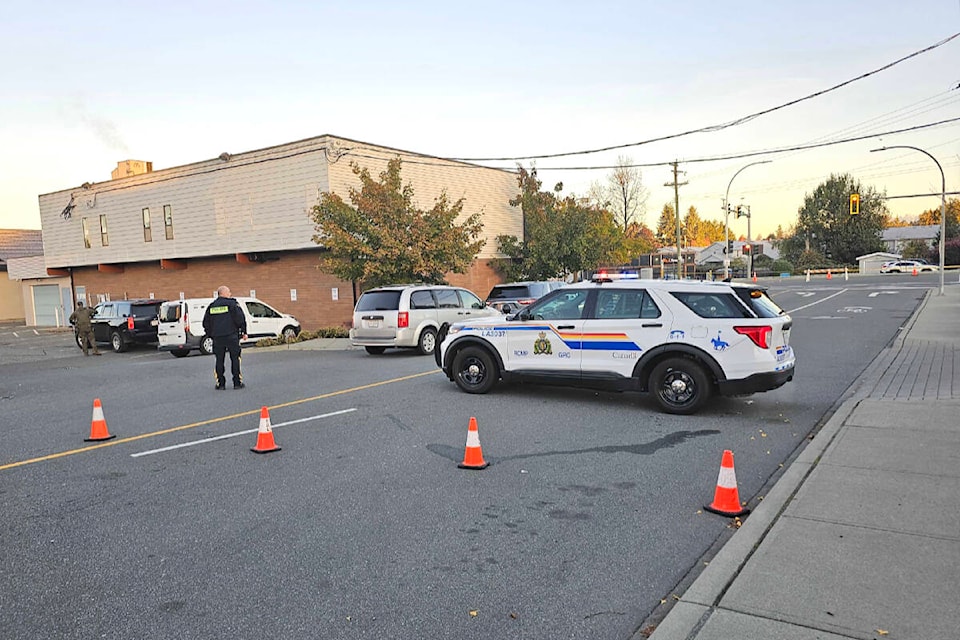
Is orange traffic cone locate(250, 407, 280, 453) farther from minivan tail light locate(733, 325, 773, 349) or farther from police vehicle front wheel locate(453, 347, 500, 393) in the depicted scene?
minivan tail light locate(733, 325, 773, 349)

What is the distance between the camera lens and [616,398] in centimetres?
955

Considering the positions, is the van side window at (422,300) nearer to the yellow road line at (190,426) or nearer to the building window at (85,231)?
the yellow road line at (190,426)

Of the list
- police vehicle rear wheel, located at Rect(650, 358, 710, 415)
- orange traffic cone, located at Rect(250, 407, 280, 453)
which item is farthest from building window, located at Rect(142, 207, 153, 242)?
police vehicle rear wheel, located at Rect(650, 358, 710, 415)

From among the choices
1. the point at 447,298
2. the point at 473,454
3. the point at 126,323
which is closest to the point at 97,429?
the point at 473,454

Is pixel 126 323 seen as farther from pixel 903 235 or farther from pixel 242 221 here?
pixel 903 235

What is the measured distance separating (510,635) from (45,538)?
3573 millimetres

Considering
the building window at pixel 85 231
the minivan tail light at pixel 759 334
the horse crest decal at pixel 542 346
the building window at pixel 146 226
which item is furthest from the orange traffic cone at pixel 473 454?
the building window at pixel 85 231

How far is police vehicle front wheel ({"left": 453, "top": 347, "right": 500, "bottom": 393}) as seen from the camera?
993 centimetres

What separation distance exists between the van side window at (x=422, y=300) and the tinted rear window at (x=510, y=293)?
3.54 metres

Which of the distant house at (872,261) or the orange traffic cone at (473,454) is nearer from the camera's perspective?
the orange traffic cone at (473,454)

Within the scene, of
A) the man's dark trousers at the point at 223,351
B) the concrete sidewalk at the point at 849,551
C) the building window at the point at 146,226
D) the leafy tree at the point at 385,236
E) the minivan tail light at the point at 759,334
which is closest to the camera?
the concrete sidewalk at the point at 849,551

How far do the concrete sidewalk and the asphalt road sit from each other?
30 centimetres

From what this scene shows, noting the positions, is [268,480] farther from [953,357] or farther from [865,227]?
[865,227]

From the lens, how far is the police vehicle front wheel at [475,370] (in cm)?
993
